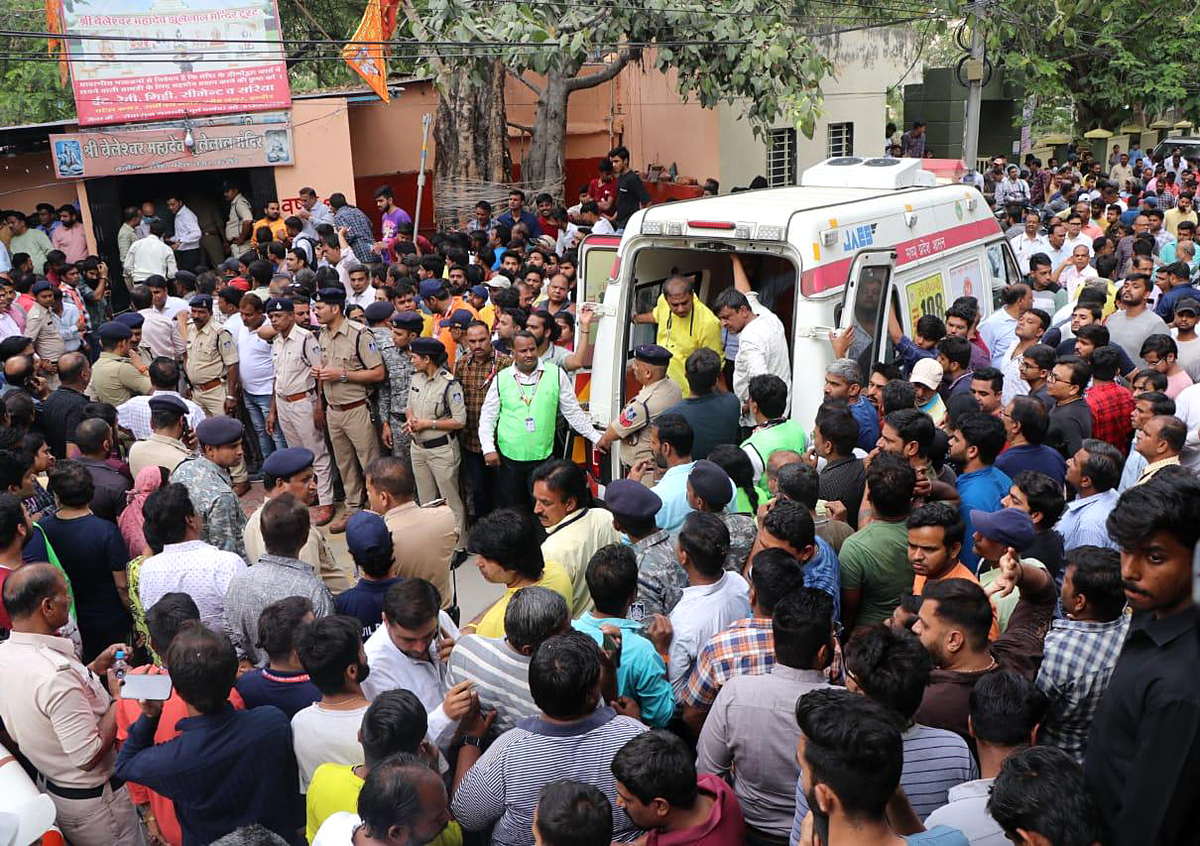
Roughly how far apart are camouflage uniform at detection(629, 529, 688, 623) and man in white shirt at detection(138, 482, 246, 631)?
1678 millimetres

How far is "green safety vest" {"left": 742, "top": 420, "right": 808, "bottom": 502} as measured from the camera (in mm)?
5632

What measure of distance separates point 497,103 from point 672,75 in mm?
3864

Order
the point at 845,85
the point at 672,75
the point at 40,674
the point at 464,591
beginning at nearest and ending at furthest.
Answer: the point at 40,674 → the point at 464,591 → the point at 672,75 → the point at 845,85

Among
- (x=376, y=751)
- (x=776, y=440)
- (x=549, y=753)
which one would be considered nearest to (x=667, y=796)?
(x=549, y=753)

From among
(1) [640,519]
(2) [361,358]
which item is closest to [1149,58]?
(2) [361,358]

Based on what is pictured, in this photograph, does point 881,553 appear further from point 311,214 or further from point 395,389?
point 311,214

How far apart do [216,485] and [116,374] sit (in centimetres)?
269

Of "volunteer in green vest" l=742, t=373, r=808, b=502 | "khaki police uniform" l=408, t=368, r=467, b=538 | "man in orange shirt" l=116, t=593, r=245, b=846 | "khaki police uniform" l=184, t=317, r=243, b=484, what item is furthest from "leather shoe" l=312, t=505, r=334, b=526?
"man in orange shirt" l=116, t=593, r=245, b=846

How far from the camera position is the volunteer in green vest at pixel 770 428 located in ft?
18.5

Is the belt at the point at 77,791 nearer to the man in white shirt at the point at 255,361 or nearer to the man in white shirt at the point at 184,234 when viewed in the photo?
the man in white shirt at the point at 255,361

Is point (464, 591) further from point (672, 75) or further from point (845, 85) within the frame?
point (845, 85)

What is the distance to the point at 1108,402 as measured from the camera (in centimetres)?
614

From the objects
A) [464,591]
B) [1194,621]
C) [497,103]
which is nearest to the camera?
[1194,621]

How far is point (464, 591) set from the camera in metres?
7.34
